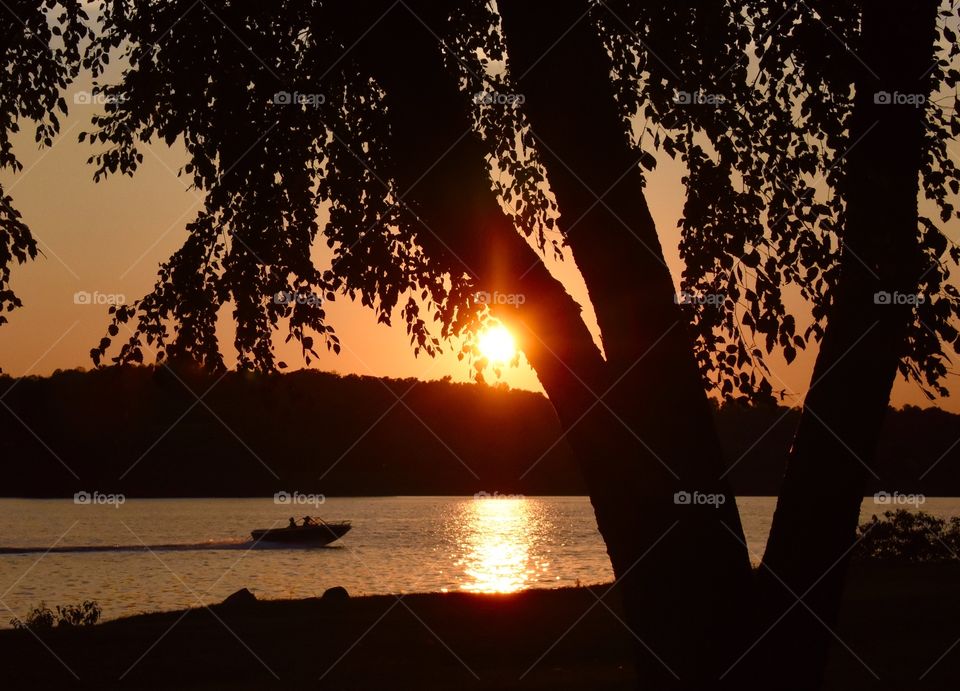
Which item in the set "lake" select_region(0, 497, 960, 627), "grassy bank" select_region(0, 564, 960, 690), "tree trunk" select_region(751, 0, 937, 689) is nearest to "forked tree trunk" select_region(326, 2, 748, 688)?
"tree trunk" select_region(751, 0, 937, 689)

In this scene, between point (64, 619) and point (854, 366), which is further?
point (64, 619)

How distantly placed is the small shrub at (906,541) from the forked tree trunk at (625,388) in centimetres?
3026

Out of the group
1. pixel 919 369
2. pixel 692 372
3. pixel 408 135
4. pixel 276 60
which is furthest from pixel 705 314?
pixel 276 60

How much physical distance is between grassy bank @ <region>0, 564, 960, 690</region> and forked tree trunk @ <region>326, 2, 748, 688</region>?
633 cm

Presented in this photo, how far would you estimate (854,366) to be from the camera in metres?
6.57

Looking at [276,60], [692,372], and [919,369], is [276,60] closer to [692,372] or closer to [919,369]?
[692,372]

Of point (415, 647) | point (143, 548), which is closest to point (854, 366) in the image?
point (415, 647)

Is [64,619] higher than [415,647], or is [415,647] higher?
[415,647]

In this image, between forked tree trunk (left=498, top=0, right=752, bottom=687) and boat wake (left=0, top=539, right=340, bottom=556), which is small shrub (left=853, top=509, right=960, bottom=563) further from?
boat wake (left=0, top=539, right=340, bottom=556)

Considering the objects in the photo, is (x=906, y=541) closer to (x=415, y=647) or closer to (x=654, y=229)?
(x=415, y=647)

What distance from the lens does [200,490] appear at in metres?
193

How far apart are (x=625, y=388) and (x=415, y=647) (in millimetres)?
11303

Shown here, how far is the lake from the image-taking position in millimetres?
51344

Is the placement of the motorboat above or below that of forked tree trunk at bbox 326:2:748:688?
below
